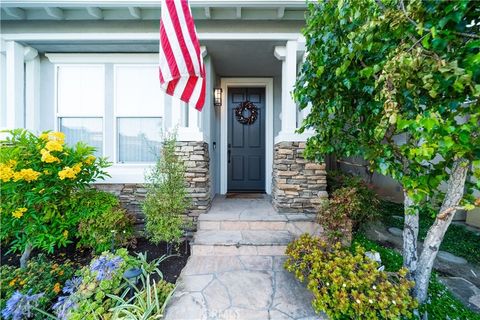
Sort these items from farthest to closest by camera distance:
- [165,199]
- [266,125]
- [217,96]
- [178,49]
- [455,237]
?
[266,125]
[217,96]
[455,237]
[165,199]
[178,49]

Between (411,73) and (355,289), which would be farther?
(355,289)

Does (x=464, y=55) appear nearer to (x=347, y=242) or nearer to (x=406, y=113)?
(x=406, y=113)

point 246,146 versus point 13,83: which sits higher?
point 13,83

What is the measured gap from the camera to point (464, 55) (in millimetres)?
1187

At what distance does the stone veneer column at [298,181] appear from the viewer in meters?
3.00

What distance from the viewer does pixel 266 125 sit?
439 cm

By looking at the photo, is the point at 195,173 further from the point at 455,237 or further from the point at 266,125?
the point at 455,237

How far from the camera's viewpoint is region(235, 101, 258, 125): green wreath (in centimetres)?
452

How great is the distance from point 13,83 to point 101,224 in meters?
2.65

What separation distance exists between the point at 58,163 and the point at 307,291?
289cm

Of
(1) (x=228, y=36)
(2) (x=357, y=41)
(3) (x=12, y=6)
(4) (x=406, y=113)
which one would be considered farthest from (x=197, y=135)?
(3) (x=12, y=6)

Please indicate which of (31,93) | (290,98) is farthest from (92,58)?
(290,98)

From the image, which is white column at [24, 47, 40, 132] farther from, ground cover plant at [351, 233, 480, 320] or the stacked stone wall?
ground cover plant at [351, 233, 480, 320]

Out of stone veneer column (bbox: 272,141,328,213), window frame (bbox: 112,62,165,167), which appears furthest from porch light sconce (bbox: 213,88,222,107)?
stone veneer column (bbox: 272,141,328,213)
